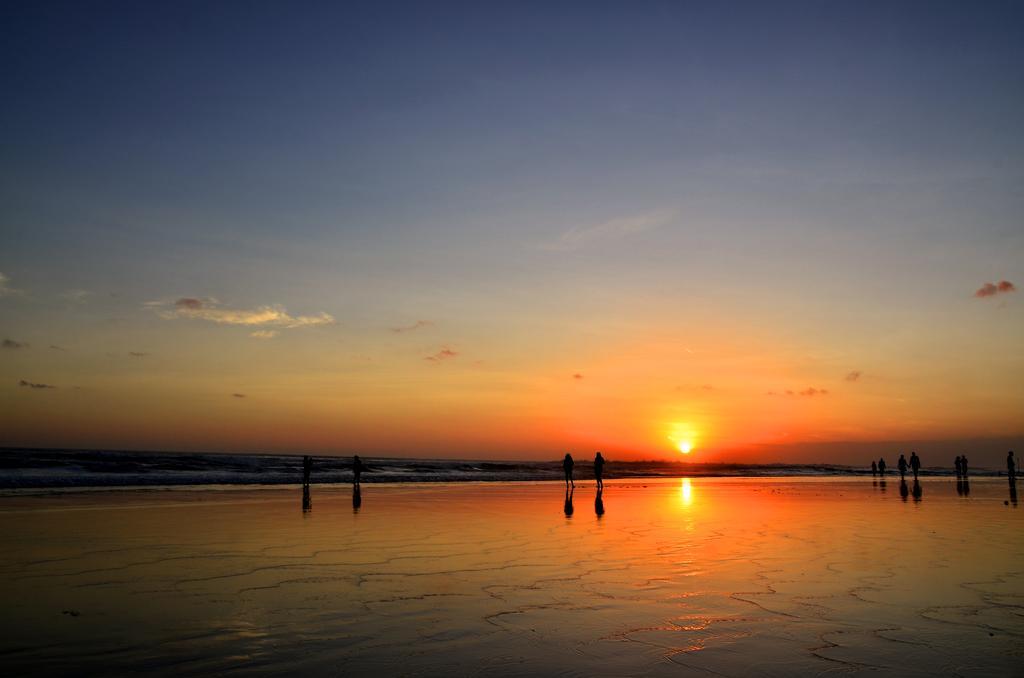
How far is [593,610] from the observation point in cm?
1026

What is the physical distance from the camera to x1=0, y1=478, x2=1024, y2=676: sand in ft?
25.9

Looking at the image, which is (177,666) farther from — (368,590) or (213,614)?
(368,590)

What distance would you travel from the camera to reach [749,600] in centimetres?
1094

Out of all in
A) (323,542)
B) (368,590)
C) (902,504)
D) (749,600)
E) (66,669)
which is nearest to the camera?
(66,669)

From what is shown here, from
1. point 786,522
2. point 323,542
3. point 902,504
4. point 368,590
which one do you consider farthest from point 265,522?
point 902,504

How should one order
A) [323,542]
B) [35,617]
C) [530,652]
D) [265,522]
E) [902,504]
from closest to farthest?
[530,652] < [35,617] < [323,542] < [265,522] < [902,504]

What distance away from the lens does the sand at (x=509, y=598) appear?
25.9 feet

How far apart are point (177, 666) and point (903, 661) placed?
7975mm

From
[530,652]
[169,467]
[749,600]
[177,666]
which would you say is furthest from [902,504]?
[169,467]

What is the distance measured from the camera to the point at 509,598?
11.2 metres

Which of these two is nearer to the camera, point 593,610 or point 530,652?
point 530,652

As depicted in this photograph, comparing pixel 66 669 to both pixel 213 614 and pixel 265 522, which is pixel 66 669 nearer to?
pixel 213 614

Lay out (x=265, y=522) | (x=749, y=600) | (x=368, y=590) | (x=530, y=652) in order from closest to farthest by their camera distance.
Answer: (x=530, y=652) < (x=749, y=600) < (x=368, y=590) < (x=265, y=522)

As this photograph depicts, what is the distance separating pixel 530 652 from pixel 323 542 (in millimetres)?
10911
